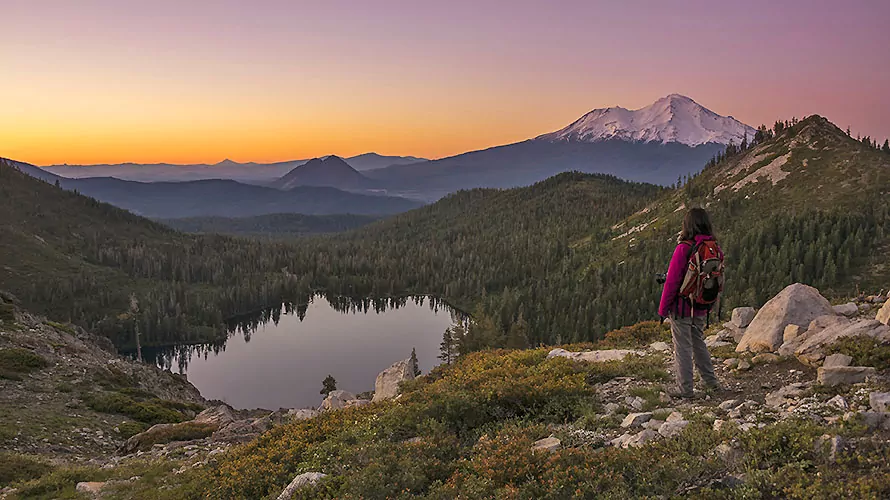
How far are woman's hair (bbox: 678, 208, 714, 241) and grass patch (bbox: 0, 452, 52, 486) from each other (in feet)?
84.1

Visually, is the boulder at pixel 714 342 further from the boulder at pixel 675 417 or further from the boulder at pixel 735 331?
the boulder at pixel 675 417

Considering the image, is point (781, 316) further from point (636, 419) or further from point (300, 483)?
point (300, 483)

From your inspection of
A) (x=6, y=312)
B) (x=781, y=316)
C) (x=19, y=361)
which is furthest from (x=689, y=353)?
(x=6, y=312)

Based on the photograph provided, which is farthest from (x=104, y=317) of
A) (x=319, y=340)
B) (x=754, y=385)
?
(x=754, y=385)

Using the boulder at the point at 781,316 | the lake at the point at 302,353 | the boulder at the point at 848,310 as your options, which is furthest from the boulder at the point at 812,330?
the lake at the point at 302,353

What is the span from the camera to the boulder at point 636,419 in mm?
10922

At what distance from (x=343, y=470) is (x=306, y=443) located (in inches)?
137

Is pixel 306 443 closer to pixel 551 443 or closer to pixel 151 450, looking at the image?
pixel 551 443

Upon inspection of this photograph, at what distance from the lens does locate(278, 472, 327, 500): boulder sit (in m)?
10.9

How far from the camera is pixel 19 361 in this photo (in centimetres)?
3700

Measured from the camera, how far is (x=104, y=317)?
524 ft

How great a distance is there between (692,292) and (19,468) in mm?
26445

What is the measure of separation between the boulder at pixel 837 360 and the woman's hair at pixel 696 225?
410 cm

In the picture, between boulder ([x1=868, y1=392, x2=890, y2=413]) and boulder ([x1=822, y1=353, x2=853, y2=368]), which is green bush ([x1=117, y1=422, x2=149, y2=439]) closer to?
boulder ([x1=822, y1=353, x2=853, y2=368])
